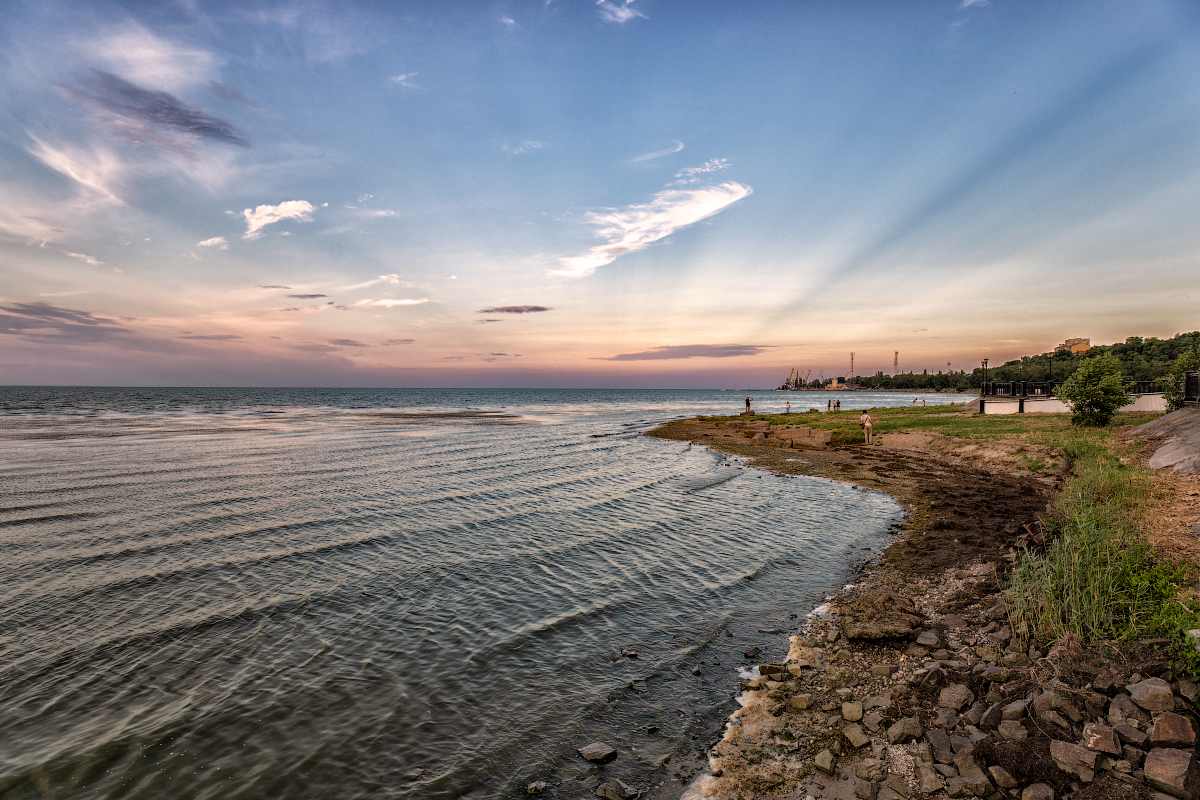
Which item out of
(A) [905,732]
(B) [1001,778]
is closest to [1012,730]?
(B) [1001,778]

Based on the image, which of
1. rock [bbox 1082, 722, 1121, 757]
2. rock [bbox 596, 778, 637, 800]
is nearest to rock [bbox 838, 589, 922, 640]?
rock [bbox 1082, 722, 1121, 757]

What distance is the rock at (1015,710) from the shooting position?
627 centimetres

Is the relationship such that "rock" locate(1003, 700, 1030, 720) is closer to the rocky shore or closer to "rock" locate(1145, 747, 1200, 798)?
the rocky shore

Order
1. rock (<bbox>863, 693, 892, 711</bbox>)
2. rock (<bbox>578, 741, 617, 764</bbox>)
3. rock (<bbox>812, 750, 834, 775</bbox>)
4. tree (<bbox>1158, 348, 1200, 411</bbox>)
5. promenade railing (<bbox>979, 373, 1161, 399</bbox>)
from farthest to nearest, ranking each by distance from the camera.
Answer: promenade railing (<bbox>979, 373, 1161, 399</bbox>) → tree (<bbox>1158, 348, 1200, 411</bbox>) → rock (<bbox>863, 693, 892, 711</bbox>) → rock (<bbox>578, 741, 617, 764</bbox>) → rock (<bbox>812, 750, 834, 775</bbox>)

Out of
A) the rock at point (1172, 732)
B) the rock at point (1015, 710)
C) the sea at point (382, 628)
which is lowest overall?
the sea at point (382, 628)

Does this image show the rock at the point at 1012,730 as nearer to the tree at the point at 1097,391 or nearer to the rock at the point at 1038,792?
the rock at the point at 1038,792

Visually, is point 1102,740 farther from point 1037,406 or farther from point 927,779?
point 1037,406

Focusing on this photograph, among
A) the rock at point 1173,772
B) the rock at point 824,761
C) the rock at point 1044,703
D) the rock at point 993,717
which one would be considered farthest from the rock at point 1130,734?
the rock at point 824,761

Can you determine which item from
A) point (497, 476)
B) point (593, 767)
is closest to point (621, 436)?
point (497, 476)

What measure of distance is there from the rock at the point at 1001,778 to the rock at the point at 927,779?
511mm

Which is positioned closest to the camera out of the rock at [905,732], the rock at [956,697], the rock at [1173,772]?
the rock at [1173,772]

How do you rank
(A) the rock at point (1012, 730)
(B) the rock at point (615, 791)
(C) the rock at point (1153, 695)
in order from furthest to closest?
1. (B) the rock at point (615, 791)
2. (A) the rock at point (1012, 730)
3. (C) the rock at point (1153, 695)

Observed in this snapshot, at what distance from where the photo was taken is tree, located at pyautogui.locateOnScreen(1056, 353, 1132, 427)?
1174 inches

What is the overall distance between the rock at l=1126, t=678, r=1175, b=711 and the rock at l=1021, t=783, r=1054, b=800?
1482 mm
